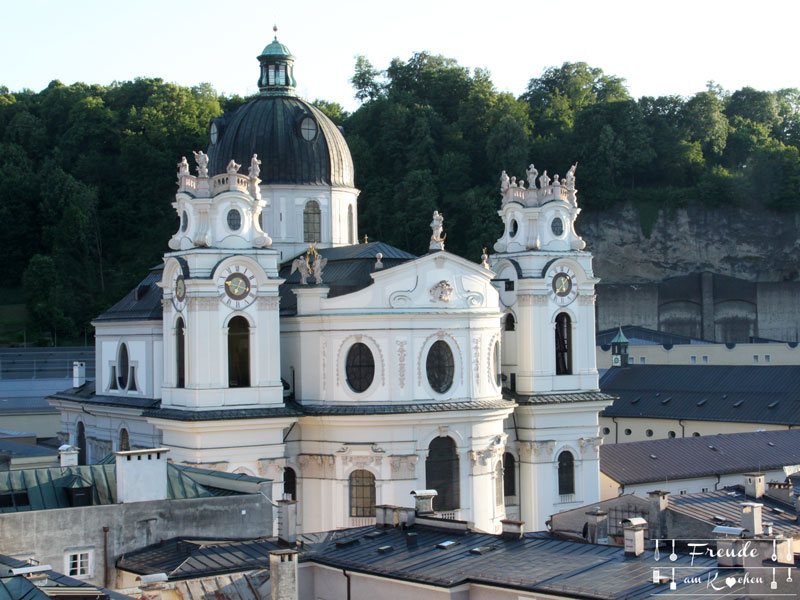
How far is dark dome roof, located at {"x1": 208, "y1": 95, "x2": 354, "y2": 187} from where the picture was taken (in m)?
50.2

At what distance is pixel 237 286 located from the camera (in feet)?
139

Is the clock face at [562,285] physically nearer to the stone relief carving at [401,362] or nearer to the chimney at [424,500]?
the stone relief carving at [401,362]

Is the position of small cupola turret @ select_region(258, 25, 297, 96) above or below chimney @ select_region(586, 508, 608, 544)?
above

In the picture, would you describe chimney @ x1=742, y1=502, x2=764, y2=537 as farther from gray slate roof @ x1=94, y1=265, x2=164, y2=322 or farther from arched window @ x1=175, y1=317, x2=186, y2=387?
gray slate roof @ x1=94, y1=265, x2=164, y2=322

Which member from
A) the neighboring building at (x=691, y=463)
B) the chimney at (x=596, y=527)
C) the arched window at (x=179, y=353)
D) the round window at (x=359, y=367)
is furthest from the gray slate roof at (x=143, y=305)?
the chimney at (x=596, y=527)

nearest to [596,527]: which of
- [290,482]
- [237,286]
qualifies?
[290,482]

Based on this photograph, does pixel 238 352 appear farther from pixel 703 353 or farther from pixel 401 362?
pixel 703 353

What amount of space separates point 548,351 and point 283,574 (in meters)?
24.1

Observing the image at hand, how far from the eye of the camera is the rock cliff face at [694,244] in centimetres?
9644

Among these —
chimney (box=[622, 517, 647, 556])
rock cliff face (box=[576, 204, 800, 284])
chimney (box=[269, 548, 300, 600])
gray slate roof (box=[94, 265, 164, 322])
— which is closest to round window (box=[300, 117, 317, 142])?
gray slate roof (box=[94, 265, 164, 322])

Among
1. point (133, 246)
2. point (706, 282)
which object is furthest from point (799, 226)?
point (133, 246)

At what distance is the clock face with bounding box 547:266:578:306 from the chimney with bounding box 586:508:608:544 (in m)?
15.8

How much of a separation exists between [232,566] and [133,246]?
68067 millimetres

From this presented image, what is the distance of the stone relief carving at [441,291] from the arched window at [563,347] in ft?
22.0
